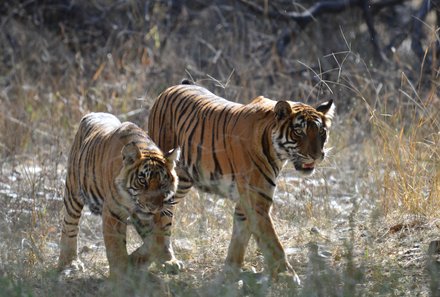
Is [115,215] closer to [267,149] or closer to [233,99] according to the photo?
[267,149]

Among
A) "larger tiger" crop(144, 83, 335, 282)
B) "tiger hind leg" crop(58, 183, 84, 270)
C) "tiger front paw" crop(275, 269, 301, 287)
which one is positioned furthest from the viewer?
"tiger hind leg" crop(58, 183, 84, 270)

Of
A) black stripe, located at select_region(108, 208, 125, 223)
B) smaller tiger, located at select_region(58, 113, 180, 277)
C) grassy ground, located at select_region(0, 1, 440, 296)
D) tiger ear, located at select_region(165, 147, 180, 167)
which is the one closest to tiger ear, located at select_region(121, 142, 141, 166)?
smaller tiger, located at select_region(58, 113, 180, 277)

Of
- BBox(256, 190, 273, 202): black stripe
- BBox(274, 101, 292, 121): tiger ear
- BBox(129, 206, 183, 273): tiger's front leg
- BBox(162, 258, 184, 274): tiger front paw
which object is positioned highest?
BBox(274, 101, 292, 121): tiger ear

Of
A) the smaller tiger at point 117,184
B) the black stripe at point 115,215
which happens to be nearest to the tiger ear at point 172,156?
the smaller tiger at point 117,184

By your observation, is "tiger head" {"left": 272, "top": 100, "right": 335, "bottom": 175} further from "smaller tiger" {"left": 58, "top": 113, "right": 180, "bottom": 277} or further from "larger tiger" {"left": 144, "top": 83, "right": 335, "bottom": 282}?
"smaller tiger" {"left": 58, "top": 113, "right": 180, "bottom": 277}

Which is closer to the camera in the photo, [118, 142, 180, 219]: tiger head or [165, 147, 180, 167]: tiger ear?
[118, 142, 180, 219]: tiger head

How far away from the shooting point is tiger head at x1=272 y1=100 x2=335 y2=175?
579 centimetres

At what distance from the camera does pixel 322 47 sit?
41.8ft

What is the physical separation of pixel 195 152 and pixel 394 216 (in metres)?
1.49

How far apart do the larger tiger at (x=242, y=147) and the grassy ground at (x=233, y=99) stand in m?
0.20

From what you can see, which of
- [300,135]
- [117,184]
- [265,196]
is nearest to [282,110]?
[300,135]

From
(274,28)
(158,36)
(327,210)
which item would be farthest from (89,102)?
(327,210)

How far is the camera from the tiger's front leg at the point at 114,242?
18.8 ft

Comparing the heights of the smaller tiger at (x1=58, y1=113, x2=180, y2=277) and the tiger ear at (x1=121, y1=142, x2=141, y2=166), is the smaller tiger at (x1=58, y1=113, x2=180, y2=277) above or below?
below
